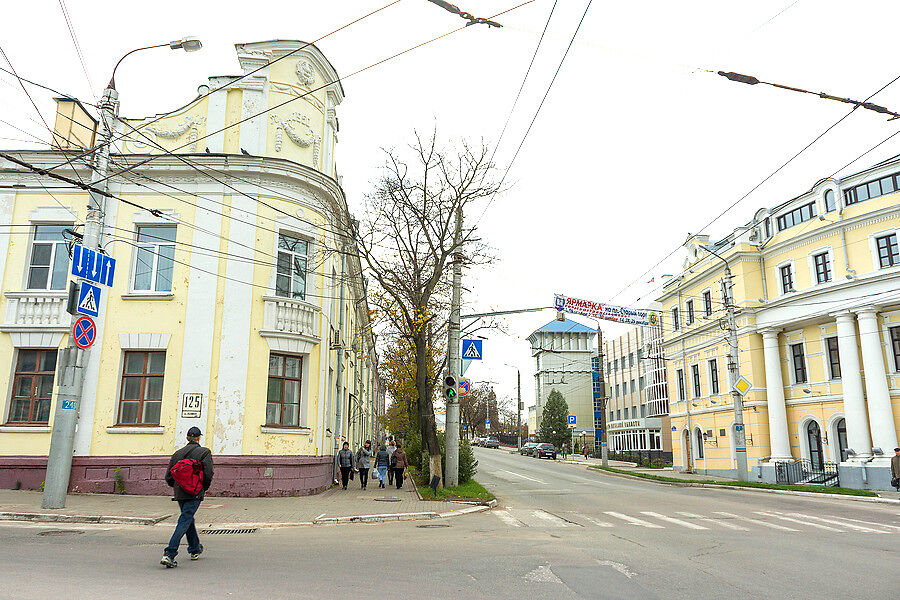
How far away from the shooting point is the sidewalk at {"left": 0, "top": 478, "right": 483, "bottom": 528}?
12.6 meters

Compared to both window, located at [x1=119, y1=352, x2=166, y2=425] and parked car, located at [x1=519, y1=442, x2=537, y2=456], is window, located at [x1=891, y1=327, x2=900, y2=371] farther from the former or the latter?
parked car, located at [x1=519, y1=442, x2=537, y2=456]

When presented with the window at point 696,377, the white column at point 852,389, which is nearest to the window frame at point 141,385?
the white column at point 852,389

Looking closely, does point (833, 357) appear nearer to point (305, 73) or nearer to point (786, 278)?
point (786, 278)

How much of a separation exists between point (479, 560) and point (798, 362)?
3001cm

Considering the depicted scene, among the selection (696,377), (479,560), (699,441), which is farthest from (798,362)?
(479,560)

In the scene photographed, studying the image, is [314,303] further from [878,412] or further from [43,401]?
[878,412]

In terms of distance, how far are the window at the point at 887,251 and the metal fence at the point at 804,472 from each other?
9.67 m

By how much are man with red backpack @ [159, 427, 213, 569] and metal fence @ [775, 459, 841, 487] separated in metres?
30.2

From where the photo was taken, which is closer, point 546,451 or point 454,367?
point 454,367

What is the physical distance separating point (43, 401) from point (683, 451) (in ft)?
124

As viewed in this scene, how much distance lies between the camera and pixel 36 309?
18484 mm

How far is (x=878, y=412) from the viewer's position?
1077 inches

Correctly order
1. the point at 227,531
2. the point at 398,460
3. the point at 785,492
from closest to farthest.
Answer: the point at 227,531, the point at 398,460, the point at 785,492

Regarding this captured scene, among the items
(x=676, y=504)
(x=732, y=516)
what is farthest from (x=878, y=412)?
(x=732, y=516)
